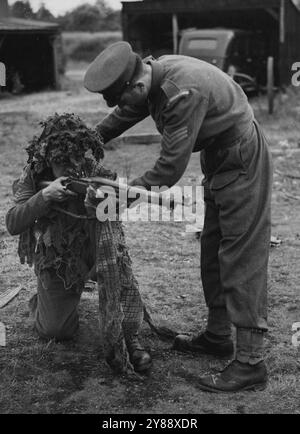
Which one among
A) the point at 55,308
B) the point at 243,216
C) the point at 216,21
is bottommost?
the point at 55,308

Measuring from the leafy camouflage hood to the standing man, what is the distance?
23 cm

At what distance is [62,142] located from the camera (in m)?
3.34

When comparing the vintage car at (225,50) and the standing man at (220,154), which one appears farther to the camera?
the vintage car at (225,50)

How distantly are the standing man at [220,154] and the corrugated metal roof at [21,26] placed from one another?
15.6 m

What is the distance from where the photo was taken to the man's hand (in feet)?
10.7

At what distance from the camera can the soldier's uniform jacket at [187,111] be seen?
9.57ft

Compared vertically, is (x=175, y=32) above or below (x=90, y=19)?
above

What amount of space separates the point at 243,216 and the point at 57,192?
96 cm

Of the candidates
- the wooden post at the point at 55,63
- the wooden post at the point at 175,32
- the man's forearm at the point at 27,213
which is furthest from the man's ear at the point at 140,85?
the wooden post at the point at 55,63

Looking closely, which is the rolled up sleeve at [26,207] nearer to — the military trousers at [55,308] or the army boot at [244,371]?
the military trousers at [55,308]

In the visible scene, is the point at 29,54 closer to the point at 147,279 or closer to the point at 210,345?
the point at 147,279

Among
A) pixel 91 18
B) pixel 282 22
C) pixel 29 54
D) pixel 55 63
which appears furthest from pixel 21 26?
pixel 91 18

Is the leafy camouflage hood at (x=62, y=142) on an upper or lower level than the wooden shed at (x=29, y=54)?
upper
